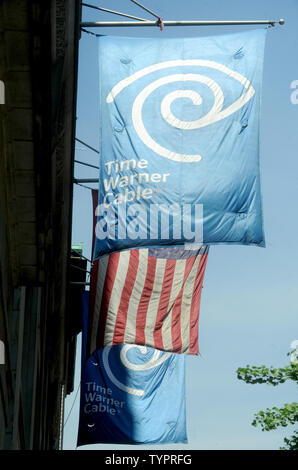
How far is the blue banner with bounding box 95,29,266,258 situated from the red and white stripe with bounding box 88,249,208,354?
8.85 feet

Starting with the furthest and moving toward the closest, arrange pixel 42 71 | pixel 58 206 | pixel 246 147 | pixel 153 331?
pixel 58 206, pixel 153 331, pixel 246 147, pixel 42 71

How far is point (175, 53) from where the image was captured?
1504cm

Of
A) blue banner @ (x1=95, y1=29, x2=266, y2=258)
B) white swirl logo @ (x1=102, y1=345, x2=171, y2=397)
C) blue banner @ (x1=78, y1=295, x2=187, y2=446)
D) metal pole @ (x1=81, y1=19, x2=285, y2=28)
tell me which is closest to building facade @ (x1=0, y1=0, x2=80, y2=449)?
metal pole @ (x1=81, y1=19, x2=285, y2=28)

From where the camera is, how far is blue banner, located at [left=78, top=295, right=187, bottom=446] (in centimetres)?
1709

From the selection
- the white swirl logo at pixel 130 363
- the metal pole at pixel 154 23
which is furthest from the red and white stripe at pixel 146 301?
the metal pole at pixel 154 23

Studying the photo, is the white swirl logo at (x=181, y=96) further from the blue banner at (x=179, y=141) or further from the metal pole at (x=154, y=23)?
the metal pole at (x=154, y=23)

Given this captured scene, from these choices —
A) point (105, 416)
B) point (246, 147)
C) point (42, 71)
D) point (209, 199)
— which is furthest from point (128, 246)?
point (105, 416)

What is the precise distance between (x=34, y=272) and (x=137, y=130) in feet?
9.64

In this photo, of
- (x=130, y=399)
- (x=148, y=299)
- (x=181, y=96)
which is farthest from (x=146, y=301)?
(x=181, y=96)

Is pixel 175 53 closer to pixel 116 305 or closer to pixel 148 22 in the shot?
pixel 148 22

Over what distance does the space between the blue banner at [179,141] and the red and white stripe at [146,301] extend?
106 inches

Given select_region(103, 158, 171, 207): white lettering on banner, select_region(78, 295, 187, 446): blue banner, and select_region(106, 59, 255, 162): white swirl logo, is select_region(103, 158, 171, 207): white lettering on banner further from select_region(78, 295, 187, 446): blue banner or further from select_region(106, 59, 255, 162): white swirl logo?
select_region(78, 295, 187, 446): blue banner

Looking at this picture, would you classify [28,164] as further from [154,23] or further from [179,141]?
[154,23]

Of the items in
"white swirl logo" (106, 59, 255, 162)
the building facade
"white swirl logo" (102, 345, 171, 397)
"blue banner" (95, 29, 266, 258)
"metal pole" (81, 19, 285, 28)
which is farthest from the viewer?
"white swirl logo" (102, 345, 171, 397)
